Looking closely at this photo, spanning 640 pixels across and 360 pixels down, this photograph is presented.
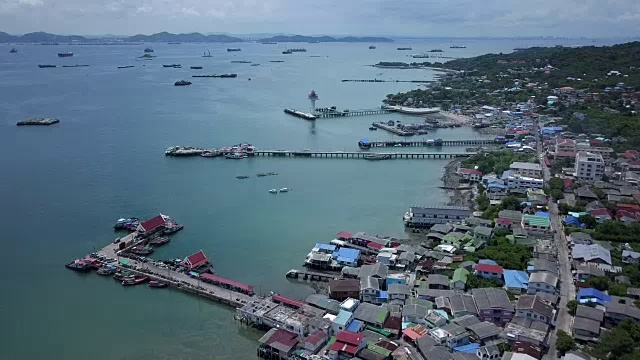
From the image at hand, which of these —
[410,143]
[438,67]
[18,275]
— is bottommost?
[18,275]

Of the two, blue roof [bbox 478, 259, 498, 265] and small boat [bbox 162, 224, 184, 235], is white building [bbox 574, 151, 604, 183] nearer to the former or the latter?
blue roof [bbox 478, 259, 498, 265]

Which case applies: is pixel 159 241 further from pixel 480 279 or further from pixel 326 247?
pixel 480 279

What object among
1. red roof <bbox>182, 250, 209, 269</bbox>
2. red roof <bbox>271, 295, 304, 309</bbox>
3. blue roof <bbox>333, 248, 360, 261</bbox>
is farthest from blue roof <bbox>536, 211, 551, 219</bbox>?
red roof <bbox>182, 250, 209, 269</bbox>

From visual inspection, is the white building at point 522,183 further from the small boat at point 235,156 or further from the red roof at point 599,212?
the small boat at point 235,156

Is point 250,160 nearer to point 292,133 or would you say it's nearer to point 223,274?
point 292,133

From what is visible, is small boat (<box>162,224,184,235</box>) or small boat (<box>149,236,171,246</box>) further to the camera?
small boat (<box>162,224,184,235</box>)

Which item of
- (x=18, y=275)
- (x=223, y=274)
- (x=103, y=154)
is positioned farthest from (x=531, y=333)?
(x=103, y=154)
